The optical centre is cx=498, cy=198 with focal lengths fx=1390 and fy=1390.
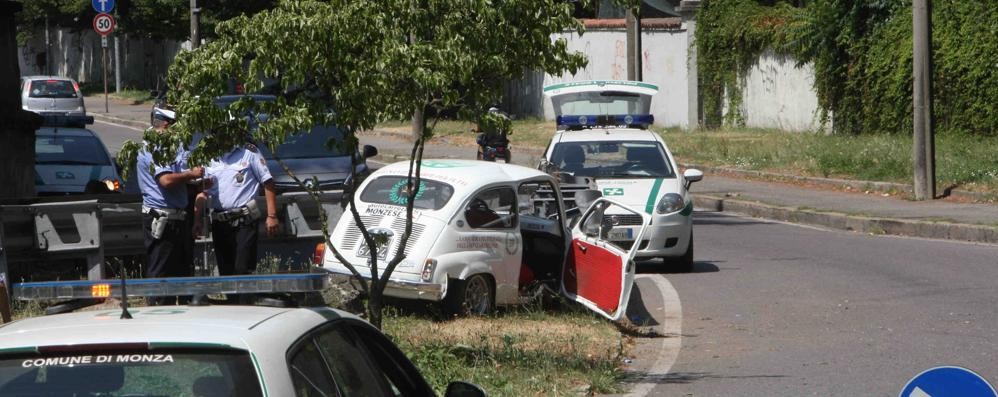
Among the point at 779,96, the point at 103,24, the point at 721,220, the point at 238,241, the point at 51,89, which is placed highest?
the point at 103,24

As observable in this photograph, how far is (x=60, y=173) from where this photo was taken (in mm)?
15891

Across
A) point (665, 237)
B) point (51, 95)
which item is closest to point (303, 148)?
point (665, 237)

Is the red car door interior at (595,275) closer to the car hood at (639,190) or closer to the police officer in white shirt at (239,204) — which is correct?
the police officer in white shirt at (239,204)

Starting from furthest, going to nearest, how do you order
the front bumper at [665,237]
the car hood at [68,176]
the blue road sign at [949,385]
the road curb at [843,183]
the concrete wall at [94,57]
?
the concrete wall at [94,57]
the road curb at [843,183]
the car hood at [68,176]
the front bumper at [665,237]
the blue road sign at [949,385]

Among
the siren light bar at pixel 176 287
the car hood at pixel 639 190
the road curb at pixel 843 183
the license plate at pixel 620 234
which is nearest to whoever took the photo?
the siren light bar at pixel 176 287

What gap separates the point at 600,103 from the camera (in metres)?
20.1

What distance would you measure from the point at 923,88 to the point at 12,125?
1334 cm

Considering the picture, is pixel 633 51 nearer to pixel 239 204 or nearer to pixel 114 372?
pixel 239 204

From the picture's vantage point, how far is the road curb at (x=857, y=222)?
17.5 m

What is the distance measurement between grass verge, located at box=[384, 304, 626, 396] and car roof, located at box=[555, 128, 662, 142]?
205 inches

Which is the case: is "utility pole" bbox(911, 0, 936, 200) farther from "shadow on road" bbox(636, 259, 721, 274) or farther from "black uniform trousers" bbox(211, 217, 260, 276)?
"black uniform trousers" bbox(211, 217, 260, 276)

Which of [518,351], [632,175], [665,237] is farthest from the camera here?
[632,175]

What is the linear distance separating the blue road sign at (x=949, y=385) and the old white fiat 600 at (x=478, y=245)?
6.34m

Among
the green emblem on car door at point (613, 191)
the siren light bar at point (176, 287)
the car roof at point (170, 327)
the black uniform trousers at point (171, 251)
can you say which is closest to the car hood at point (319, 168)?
the green emblem on car door at point (613, 191)
